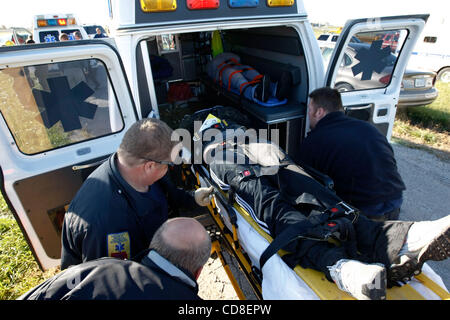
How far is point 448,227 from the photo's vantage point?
124 centimetres

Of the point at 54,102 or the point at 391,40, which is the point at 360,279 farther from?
the point at 391,40

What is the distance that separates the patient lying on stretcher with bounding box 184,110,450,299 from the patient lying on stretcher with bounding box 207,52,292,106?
4.62ft

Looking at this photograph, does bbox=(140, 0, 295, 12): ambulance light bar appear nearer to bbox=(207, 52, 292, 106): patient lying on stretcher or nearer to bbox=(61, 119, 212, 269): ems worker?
bbox=(207, 52, 292, 106): patient lying on stretcher

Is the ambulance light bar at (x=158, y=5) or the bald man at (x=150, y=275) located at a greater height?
the ambulance light bar at (x=158, y=5)

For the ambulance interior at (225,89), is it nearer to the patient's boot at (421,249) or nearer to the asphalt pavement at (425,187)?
the asphalt pavement at (425,187)

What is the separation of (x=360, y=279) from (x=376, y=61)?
224cm

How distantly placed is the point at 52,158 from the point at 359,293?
2.01 m


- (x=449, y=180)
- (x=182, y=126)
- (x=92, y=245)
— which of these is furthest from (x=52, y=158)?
(x=449, y=180)

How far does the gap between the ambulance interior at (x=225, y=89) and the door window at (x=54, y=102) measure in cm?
52

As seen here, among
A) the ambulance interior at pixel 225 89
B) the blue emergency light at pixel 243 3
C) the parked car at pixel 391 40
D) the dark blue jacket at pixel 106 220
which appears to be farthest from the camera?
the ambulance interior at pixel 225 89

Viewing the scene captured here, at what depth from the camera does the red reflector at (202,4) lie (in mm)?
2182

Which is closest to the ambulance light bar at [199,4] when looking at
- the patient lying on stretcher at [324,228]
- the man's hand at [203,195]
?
the patient lying on stretcher at [324,228]

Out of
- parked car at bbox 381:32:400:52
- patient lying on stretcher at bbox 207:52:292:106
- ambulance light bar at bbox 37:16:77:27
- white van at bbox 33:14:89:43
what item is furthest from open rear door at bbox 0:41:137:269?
ambulance light bar at bbox 37:16:77:27

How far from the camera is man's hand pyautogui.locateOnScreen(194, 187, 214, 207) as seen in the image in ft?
6.75
